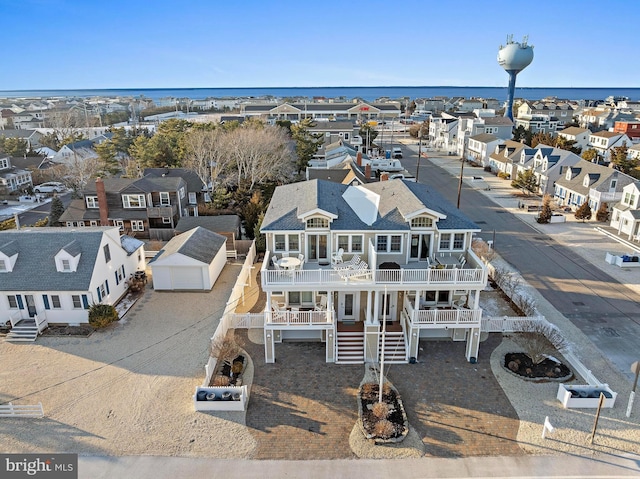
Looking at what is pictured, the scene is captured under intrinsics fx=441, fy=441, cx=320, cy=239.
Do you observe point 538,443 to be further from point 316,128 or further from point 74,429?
point 316,128

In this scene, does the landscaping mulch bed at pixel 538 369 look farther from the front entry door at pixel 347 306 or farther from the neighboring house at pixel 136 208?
the neighboring house at pixel 136 208

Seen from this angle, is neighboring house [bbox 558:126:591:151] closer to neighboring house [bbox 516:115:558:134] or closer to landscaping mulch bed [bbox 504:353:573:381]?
neighboring house [bbox 516:115:558:134]

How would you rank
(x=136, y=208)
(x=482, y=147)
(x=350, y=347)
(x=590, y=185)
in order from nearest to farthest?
1. (x=350, y=347)
2. (x=136, y=208)
3. (x=590, y=185)
4. (x=482, y=147)

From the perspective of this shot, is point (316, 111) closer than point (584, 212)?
No

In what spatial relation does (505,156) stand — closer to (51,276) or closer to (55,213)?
(55,213)

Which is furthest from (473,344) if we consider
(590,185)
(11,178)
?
(11,178)

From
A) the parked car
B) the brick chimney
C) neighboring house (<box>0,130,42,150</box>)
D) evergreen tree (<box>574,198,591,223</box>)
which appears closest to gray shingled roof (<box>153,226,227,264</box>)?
the brick chimney

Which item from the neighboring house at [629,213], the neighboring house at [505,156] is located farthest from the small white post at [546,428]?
the neighboring house at [505,156]
